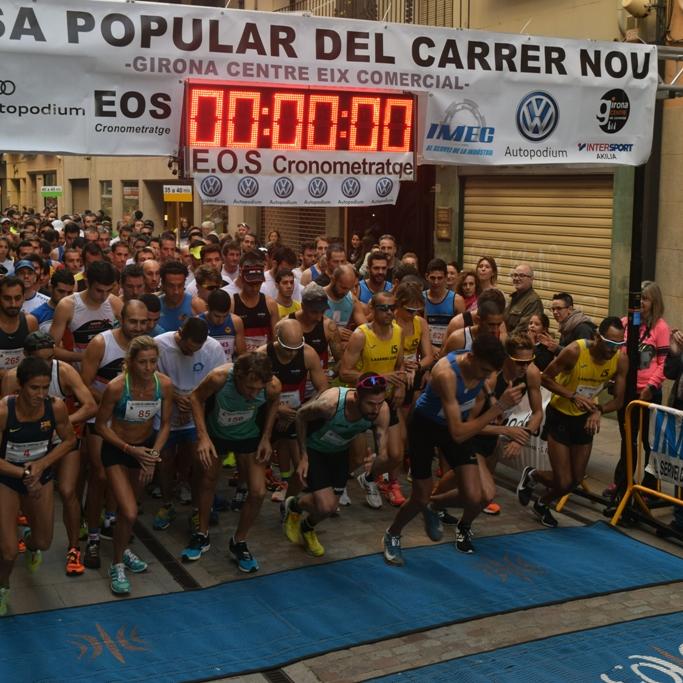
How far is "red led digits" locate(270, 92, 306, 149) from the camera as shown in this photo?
8422 millimetres

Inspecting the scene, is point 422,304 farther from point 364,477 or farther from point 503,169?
point 503,169

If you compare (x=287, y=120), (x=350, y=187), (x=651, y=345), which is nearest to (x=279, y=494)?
(x=350, y=187)

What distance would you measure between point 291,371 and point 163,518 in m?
1.74

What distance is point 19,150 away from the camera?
754 centimetres

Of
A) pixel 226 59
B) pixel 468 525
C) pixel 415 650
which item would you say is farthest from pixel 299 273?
pixel 415 650

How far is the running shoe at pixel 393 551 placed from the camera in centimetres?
755

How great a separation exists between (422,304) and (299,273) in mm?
4087

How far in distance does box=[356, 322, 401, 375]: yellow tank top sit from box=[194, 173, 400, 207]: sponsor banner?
4.03 feet

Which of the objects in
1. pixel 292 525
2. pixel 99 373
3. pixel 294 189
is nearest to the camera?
pixel 99 373

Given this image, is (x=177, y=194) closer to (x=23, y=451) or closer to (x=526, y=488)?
(x=526, y=488)

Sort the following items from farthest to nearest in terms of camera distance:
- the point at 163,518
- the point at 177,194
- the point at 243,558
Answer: the point at 177,194, the point at 163,518, the point at 243,558

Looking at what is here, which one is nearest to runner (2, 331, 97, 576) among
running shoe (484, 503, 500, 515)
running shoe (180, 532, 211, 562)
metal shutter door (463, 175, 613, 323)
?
running shoe (180, 532, 211, 562)

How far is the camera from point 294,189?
28.3 feet

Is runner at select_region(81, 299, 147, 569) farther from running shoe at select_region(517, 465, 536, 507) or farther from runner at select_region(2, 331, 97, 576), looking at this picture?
running shoe at select_region(517, 465, 536, 507)
